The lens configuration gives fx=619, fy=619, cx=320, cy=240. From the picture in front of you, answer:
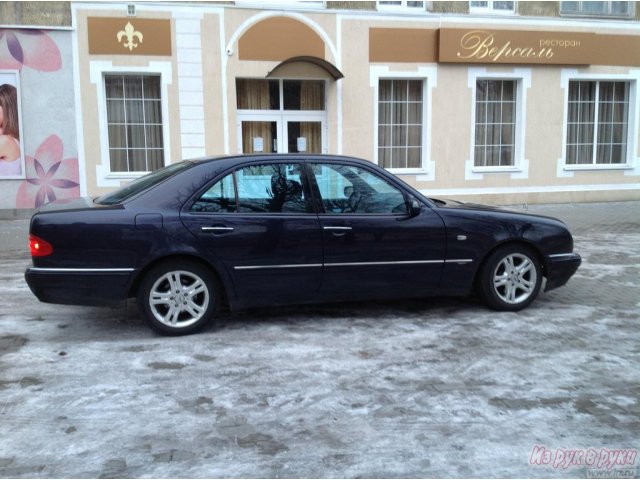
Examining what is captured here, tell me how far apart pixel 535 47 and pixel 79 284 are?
1263cm

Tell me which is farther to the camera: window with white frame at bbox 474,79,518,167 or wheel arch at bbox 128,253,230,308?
window with white frame at bbox 474,79,518,167

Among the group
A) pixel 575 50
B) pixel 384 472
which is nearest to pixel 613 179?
pixel 575 50

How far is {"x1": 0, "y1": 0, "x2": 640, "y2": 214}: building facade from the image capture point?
41.0 ft

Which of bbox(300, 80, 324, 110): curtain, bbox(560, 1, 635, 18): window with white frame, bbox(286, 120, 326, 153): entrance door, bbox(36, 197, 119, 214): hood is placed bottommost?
bbox(36, 197, 119, 214): hood

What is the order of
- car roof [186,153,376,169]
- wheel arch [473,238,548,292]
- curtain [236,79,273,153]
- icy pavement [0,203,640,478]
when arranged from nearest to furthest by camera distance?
icy pavement [0,203,640,478] < car roof [186,153,376,169] < wheel arch [473,238,548,292] < curtain [236,79,273,153]

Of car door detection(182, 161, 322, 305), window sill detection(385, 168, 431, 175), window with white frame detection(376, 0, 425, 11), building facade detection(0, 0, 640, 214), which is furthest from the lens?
window sill detection(385, 168, 431, 175)

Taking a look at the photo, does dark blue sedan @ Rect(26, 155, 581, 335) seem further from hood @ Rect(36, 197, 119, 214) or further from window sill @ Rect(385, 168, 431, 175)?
window sill @ Rect(385, 168, 431, 175)

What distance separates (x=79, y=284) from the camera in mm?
5070

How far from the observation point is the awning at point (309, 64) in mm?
12867

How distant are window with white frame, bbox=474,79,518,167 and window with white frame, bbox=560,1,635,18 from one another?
84.6 inches

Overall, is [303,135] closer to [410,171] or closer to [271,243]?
[410,171]

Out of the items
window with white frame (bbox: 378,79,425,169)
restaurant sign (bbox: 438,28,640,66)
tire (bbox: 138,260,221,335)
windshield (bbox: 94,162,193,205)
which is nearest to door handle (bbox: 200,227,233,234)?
tire (bbox: 138,260,221,335)

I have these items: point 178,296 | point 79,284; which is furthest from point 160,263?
point 79,284

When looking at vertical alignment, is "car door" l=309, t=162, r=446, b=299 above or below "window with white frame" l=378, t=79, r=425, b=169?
below
